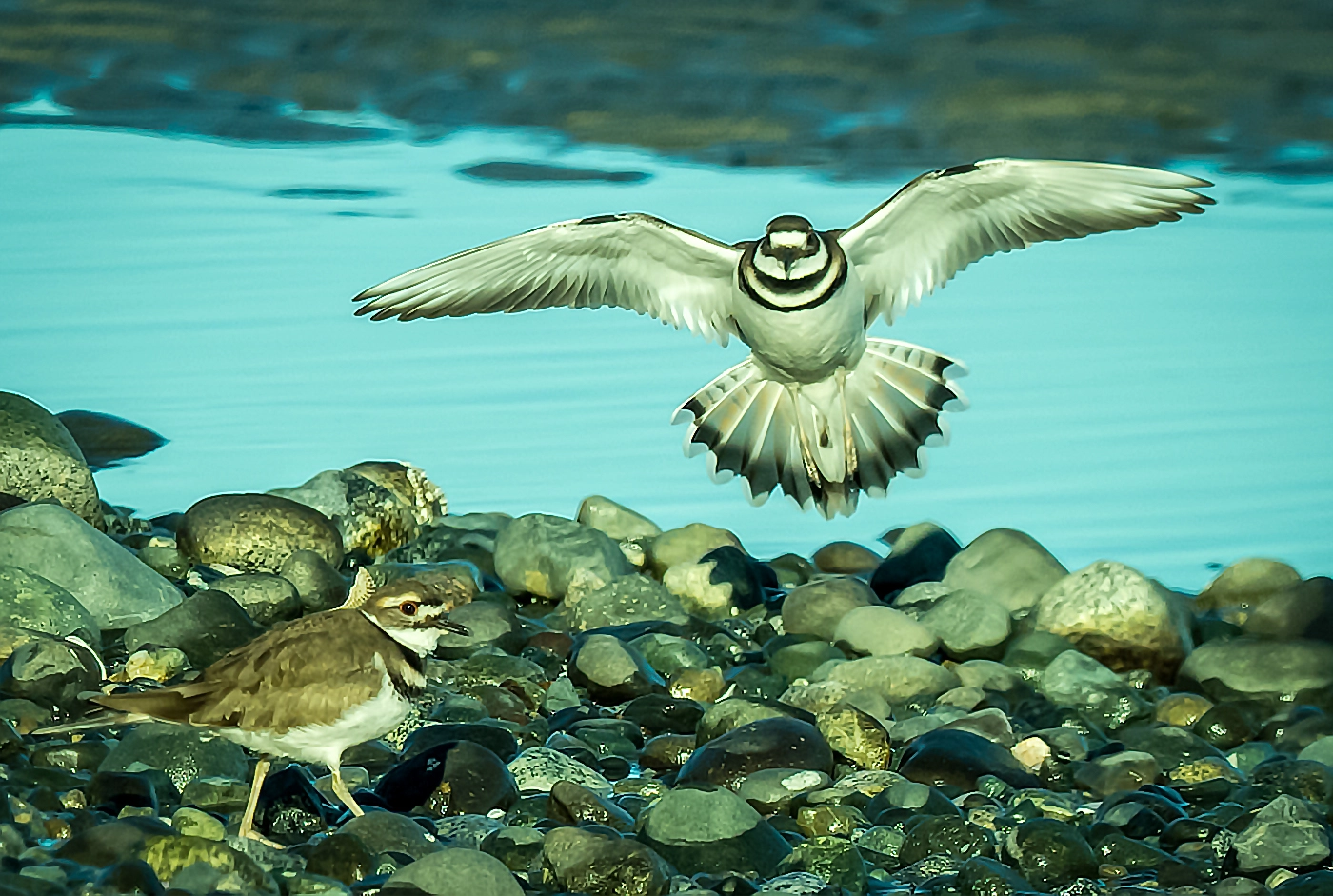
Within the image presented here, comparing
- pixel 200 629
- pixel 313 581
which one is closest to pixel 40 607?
pixel 200 629

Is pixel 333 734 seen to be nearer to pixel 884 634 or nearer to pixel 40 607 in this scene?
pixel 40 607

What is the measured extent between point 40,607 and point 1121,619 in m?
4.12

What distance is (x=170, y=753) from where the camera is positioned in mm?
5801

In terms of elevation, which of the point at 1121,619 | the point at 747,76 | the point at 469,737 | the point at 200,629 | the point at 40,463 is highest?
the point at 747,76

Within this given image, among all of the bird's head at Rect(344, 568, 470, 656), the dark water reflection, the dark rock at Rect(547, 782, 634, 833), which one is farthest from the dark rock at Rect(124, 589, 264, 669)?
the dark water reflection

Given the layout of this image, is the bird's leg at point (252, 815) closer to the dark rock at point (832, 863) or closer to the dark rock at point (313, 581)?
the dark rock at point (832, 863)

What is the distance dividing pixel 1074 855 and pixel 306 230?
Result: 26.7 feet

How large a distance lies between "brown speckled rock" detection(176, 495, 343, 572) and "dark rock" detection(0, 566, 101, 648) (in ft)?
3.57

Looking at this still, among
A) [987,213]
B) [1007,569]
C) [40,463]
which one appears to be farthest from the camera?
[40,463]

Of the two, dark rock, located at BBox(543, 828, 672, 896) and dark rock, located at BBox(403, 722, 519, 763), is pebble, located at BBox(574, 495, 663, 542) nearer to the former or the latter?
dark rock, located at BBox(403, 722, 519, 763)

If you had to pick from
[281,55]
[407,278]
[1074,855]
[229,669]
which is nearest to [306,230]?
[281,55]

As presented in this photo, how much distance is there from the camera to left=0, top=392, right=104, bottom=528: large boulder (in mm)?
8211

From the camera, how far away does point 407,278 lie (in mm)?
8125

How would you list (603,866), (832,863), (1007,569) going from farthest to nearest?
(1007,569), (832,863), (603,866)
